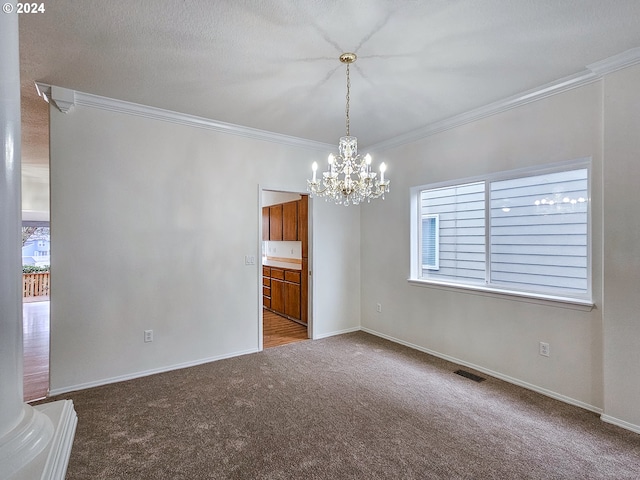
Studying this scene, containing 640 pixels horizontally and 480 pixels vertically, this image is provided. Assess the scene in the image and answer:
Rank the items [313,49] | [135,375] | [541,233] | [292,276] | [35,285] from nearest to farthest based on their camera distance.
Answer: [313,49] < [541,233] < [135,375] < [292,276] < [35,285]

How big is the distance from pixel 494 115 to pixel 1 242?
393cm

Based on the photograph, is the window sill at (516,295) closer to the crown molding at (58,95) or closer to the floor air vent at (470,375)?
the floor air vent at (470,375)

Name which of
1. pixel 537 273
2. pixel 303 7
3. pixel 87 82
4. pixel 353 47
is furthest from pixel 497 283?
pixel 87 82

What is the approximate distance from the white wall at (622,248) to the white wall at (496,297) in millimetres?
109

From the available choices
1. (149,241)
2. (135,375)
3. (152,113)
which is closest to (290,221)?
(149,241)

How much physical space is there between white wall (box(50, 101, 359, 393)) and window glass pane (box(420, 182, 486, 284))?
2047mm

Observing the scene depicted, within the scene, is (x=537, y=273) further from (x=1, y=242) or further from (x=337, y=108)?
(x=1, y=242)

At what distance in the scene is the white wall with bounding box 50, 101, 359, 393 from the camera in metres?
3.07

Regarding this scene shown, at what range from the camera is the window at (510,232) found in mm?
2900

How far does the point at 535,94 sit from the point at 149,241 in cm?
416

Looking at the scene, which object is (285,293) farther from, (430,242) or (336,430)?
(336,430)

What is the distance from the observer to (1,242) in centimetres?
76

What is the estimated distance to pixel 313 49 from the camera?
7.78 feet

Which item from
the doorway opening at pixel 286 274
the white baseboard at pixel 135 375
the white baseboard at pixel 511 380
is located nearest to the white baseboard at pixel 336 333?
the doorway opening at pixel 286 274
